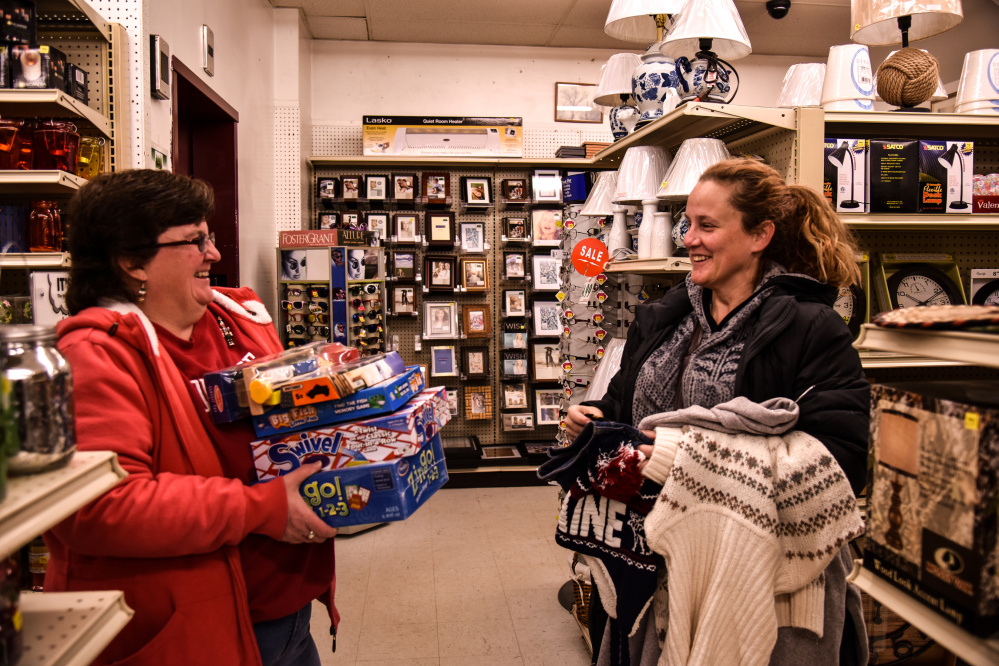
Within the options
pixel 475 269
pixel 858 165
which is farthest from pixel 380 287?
pixel 858 165

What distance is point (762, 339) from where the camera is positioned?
5.02ft

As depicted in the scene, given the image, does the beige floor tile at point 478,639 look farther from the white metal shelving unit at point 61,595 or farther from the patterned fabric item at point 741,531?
the white metal shelving unit at point 61,595

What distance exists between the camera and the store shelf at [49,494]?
655 mm

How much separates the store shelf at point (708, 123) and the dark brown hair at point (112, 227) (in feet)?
5.53

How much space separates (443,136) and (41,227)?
373 cm

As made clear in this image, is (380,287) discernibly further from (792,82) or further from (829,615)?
(829,615)

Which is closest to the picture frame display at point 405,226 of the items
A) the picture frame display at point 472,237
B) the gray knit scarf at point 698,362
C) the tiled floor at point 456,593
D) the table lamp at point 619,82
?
the picture frame display at point 472,237

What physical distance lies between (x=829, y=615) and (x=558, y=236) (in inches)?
171

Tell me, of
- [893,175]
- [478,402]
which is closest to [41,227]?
[893,175]

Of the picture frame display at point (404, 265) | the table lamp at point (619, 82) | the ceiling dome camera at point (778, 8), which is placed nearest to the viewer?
the table lamp at point (619, 82)

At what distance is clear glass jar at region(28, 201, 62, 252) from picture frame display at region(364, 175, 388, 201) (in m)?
3.26

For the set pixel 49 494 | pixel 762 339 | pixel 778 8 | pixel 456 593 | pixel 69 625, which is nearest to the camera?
pixel 49 494

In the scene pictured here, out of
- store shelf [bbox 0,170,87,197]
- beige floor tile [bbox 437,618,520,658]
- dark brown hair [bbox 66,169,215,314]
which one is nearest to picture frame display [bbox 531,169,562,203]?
beige floor tile [bbox 437,618,520,658]

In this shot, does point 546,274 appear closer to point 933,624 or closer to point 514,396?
point 514,396
